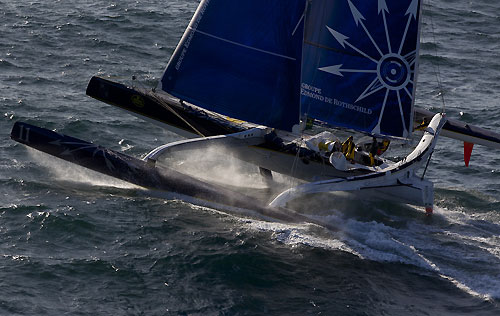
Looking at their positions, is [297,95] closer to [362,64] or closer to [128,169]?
[362,64]

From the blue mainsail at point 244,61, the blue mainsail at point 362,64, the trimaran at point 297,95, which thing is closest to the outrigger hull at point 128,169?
the trimaran at point 297,95

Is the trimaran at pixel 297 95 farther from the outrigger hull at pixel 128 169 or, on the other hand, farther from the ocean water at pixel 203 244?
the ocean water at pixel 203 244

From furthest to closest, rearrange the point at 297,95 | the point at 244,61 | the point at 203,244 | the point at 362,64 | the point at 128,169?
the point at 362,64, the point at 128,169, the point at 244,61, the point at 297,95, the point at 203,244

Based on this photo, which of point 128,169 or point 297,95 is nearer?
point 297,95

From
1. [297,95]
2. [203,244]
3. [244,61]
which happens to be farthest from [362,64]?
[203,244]

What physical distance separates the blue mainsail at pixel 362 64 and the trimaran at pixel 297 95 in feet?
0.09

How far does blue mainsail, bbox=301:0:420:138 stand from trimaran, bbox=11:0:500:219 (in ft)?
0.09

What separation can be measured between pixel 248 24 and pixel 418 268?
7321 millimetres

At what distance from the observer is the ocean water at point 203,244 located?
17.3 metres

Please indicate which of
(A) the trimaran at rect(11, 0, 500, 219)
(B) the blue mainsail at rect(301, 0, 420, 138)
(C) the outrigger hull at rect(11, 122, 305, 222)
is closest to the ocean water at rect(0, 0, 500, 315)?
(C) the outrigger hull at rect(11, 122, 305, 222)

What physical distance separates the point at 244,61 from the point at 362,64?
10.3 ft

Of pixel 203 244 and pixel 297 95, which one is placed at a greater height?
pixel 297 95

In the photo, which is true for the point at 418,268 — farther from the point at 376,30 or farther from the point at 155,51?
the point at 155,51

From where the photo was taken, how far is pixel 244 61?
851 inches
